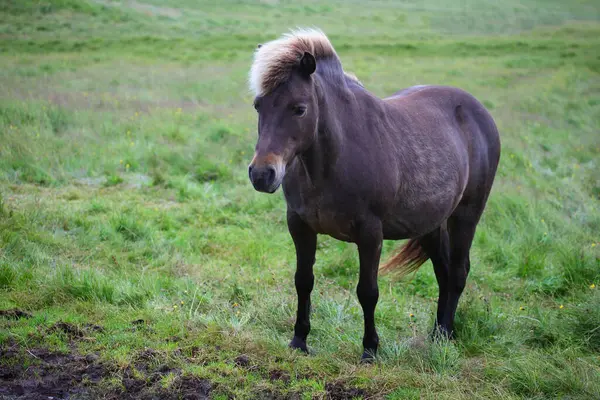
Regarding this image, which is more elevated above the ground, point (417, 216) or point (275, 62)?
point (275, 62)

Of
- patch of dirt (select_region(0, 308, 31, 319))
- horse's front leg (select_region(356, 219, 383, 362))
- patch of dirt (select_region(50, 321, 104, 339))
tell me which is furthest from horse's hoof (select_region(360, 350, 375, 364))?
patch of dirt (select_region(0, 308, 31, 319))

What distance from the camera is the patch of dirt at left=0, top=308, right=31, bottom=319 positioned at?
4.61 meters

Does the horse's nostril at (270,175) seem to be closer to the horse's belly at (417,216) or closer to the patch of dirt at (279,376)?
the horse's belly at (417,216)

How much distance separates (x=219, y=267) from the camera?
6.27 meters

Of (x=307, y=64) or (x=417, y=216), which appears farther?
(x=417, y=216)

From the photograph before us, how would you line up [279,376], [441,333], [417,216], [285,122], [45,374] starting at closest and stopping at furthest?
[285,122], [45,374], [279,376], [417,216], [441,333]

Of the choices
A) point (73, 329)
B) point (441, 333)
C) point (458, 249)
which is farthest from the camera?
point (458, 249)

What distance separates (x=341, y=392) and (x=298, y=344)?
79cm

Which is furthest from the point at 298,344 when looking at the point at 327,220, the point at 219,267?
the point at 219,267

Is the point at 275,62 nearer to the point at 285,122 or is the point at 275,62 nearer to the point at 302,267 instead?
the point at 285,122

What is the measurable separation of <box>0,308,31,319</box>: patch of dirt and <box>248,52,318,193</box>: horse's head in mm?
2420

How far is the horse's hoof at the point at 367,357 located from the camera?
4297 millimetres

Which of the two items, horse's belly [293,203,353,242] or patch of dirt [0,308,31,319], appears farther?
patch of dirt [0,308,31,319]

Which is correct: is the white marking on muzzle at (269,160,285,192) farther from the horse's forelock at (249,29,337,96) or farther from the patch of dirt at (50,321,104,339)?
the patch of dirt at (50,321,104,339)
